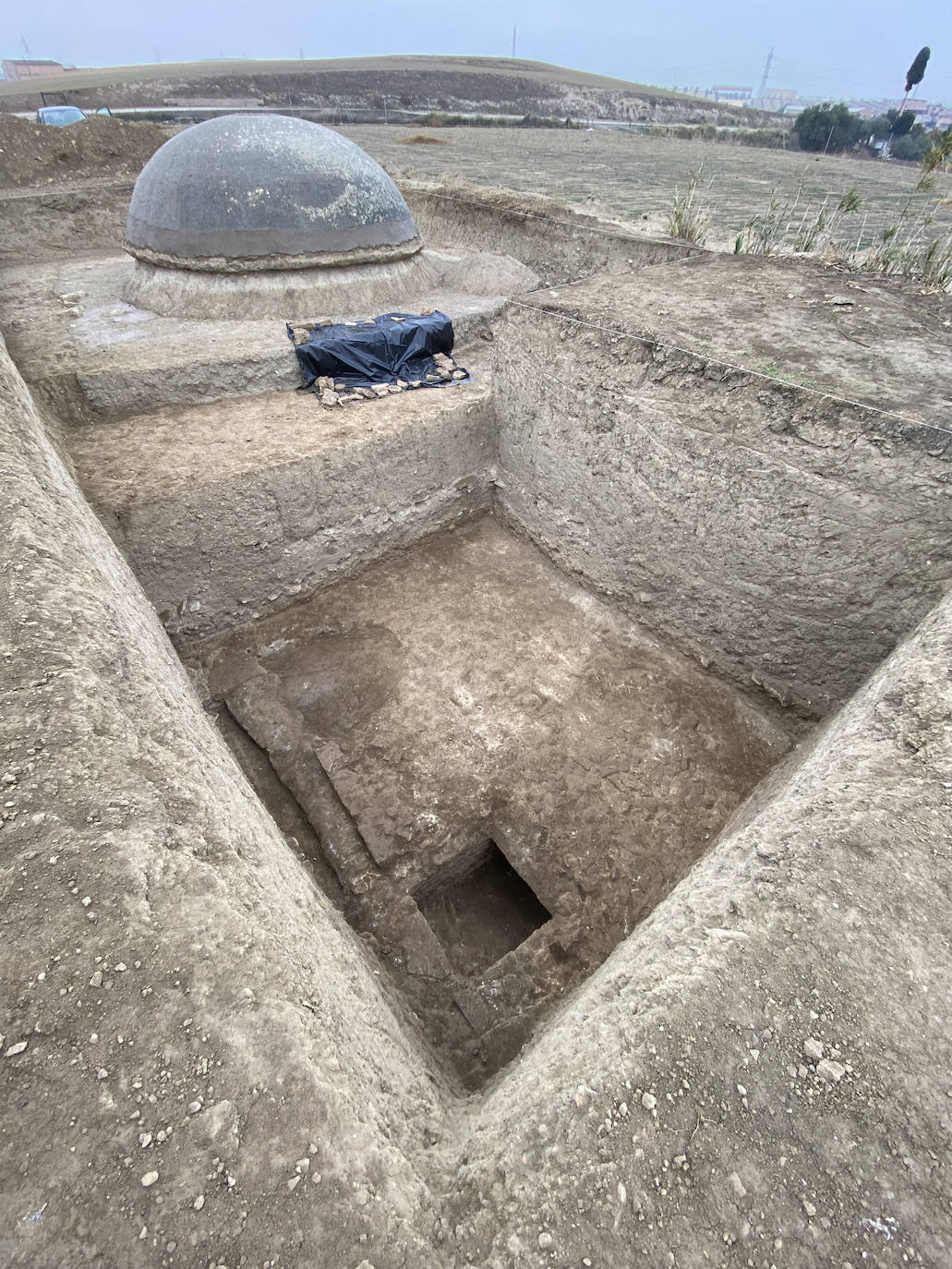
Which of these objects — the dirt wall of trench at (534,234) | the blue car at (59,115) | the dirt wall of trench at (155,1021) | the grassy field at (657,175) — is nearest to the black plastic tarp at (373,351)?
the dirt wall of trench at (534,234)

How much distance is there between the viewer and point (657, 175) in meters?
13.1

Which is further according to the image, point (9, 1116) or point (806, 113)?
point (806, 113)

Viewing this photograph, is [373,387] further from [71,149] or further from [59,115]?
[59,115]

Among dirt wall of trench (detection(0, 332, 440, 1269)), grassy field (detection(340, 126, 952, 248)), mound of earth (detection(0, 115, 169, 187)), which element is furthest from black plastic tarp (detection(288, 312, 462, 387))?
mound of earth (detection(0, 115, 169, 187))

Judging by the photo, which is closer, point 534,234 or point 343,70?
point 534,234

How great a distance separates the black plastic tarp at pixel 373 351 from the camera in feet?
17.1

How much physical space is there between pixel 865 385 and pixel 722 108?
2202 inches

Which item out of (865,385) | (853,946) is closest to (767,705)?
(865,385)

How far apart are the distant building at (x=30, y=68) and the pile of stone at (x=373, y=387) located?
271 ft

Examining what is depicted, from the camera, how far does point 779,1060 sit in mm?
1323

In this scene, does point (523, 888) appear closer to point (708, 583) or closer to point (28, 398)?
point (708, 583)

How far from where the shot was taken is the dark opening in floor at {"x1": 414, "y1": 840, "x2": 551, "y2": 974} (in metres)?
3.14

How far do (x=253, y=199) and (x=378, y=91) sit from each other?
42.2 metres

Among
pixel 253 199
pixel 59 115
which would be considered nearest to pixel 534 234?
pixel 253 199
